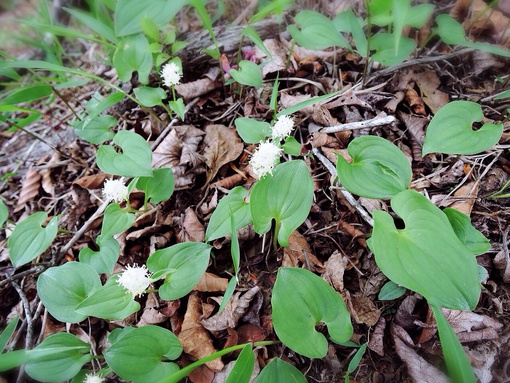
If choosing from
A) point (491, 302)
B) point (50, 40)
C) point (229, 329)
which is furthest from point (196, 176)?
point (50, 40)

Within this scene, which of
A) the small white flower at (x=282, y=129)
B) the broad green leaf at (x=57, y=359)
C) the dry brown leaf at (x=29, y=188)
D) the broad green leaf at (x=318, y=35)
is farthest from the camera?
the dry brown leaf at (x=29, y=188)

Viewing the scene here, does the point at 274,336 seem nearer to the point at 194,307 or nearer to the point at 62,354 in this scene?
the point at 194,307

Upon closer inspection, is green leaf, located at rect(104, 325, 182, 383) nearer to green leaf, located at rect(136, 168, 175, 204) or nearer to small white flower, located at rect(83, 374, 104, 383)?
small white flower, located at rect(83, 374, 104, 383)

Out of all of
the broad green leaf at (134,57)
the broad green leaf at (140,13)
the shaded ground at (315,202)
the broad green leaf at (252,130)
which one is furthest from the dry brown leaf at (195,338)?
the broad green leaf at (140,13)

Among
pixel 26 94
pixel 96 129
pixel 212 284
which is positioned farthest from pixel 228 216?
pixel 26 94

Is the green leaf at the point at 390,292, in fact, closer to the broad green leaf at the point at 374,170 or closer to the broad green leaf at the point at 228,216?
the broad green leaf at the point at 374,170

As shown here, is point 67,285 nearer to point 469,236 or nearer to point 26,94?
point 26,94
